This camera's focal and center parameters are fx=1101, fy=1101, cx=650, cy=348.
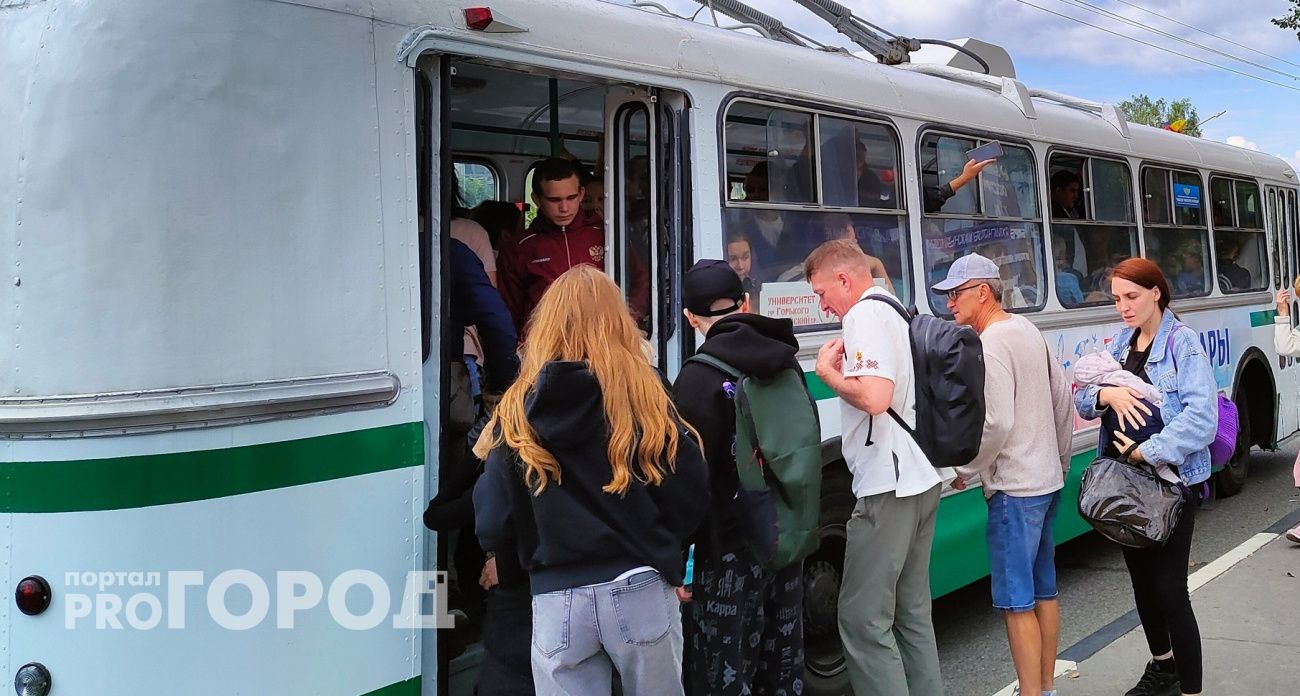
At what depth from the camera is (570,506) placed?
2773 mm

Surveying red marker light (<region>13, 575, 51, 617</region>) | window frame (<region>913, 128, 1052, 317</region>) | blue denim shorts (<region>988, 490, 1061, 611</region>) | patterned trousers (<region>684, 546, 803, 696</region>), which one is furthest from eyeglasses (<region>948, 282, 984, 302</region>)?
red marker light (<region>13, 575, 51, 617</region>)

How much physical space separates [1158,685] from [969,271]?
1.89 metres

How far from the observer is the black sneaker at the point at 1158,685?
14.6 feet

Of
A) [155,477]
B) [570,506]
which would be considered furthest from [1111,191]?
[155,477]

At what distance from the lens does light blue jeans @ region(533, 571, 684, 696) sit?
2.81 metres

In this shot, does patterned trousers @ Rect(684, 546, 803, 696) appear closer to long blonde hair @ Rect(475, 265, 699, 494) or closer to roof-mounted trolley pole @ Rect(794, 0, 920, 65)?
long blonde hair @ Rect(475, 265, 699, 494)

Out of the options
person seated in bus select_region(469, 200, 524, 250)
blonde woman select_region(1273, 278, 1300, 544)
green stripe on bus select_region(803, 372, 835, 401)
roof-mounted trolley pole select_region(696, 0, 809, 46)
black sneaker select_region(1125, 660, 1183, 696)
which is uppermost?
roof-mounted trolley pole select_region(696, 0, 809, 46)

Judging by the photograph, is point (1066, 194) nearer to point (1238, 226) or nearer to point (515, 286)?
point (1238, 226)

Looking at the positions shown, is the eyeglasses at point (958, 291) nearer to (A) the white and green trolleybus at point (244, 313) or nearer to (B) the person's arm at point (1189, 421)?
(B) the person's arm at point (1189, 421)

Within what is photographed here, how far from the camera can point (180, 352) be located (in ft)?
9.05

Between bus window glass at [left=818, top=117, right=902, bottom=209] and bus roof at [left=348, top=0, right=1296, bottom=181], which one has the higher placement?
bus roof at [left=348, top=0, right=1296, bottom=181]

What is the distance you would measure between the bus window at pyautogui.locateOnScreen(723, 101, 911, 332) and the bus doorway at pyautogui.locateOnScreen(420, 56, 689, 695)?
276mm

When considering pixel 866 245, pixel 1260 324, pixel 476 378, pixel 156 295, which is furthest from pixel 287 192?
pixel 1260 324

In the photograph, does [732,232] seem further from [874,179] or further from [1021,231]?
[1021,231]
